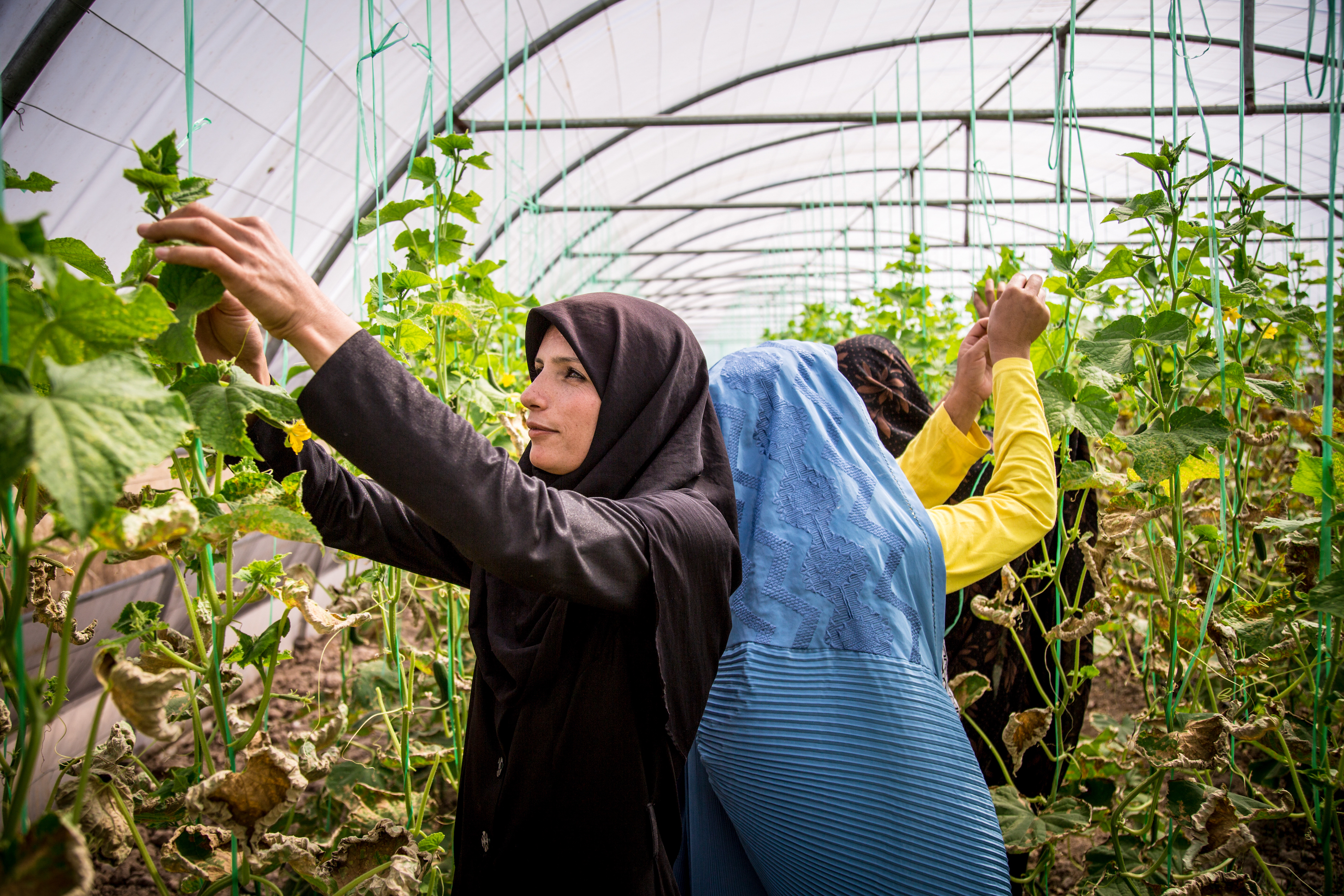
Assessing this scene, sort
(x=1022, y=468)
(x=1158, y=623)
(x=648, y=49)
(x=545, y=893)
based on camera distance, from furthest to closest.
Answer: (x=648, y=49)
(x=1158, y=623)
(x=1022, y=468)
(x=545, y=893)

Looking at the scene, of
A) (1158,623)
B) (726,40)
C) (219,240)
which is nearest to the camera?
(219,240)

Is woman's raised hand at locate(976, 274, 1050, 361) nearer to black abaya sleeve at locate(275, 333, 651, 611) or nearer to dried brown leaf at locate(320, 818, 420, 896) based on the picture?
black abaya sleeve at locate(275, 333, 651, 611)

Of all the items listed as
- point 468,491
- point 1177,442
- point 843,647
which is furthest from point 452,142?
point 1177,442

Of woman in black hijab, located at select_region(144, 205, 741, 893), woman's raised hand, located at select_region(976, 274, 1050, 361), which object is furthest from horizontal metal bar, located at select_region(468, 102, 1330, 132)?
woman in black hijab, located at select_region(144, 205, 741, 893)

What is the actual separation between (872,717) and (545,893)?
488 millimetres

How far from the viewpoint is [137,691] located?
0.59 m

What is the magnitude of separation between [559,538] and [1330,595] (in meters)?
0.99

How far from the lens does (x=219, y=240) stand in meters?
0.64

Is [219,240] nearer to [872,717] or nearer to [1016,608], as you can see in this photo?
[872,717]

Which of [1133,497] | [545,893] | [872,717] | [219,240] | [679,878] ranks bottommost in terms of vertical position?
[679,878]

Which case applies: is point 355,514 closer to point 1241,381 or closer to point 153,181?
point 153,181

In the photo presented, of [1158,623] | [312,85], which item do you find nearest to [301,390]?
[1158,623]

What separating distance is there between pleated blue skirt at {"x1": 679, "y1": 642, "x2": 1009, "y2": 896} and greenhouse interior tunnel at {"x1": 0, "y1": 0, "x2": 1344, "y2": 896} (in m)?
0.01

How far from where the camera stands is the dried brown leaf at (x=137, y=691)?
1.92ft
